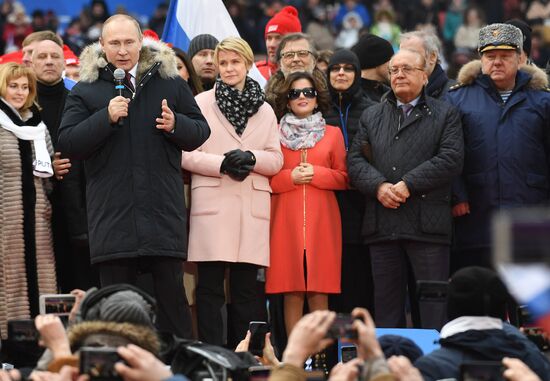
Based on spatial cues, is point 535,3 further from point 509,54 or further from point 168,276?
point 168,276

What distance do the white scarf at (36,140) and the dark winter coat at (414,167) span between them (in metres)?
2.10

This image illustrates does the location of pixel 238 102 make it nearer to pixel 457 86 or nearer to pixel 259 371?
pixel 457 86

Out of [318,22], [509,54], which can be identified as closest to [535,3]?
[318,22]

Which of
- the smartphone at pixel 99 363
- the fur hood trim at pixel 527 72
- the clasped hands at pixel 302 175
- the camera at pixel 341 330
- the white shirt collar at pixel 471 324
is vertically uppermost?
the fur hood trim at pixel 527 72

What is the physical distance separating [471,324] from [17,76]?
14.1ft

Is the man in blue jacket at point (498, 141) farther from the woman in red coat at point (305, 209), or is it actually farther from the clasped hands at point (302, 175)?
the clasped hands at point (302, 175)

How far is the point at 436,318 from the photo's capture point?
928cm

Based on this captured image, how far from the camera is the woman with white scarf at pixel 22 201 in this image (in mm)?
9195

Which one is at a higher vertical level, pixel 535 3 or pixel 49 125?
pixel 535 3

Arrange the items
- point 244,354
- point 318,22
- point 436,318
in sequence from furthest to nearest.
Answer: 1. point 318,22
2. point 436,318
3. point 244,354

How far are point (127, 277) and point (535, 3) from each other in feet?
47.0

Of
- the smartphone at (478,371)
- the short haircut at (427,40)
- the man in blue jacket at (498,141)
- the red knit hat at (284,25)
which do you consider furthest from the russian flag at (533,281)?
the red knit hat at (284,25)

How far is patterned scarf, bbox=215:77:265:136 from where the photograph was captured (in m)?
9.51

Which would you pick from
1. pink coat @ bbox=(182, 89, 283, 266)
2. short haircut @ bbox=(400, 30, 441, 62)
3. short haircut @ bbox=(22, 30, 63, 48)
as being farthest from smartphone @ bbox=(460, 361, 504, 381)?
short haircut @ bbox=(22, 30, 63, 48)
